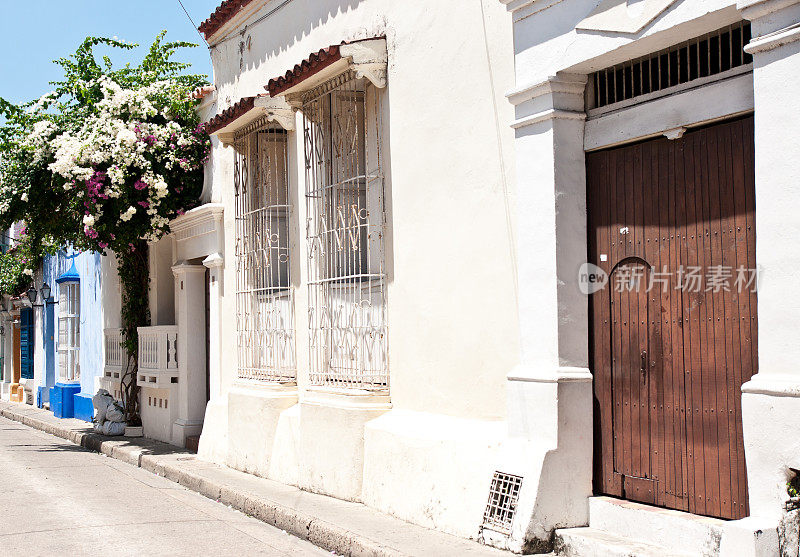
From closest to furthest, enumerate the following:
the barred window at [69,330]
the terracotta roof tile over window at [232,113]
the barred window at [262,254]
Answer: the terracotta roof tile over window at [232,113]
the barred window at [262,254]
the barred window at [69,330]

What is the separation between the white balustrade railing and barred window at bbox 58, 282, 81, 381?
576cm

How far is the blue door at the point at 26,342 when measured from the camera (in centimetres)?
2402

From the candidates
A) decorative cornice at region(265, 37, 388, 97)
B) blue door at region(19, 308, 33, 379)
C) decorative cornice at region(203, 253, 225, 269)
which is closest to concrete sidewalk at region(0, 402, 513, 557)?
decorative cornice at region(203, 253, 225, 269)

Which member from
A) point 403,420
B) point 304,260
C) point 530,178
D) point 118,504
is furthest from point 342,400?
point 530,178

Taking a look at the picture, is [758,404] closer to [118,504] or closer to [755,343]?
[755,343]

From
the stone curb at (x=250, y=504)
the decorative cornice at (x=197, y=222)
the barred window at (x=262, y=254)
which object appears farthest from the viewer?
the decorative cornice at (x=197, y=222)

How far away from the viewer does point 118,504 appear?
9.23 metres

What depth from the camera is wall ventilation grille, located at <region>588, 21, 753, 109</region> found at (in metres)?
5.27

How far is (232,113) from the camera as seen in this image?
35.7ft

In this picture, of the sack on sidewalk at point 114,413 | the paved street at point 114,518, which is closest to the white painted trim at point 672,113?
the paved street at point 114,518

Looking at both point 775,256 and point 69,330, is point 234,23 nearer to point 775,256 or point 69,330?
point 775,256

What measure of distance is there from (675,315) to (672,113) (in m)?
1.18

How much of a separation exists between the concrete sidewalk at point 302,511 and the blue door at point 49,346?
27.3ft

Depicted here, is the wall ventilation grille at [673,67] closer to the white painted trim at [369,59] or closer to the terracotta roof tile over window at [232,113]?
the white painted trim at [369,59]
